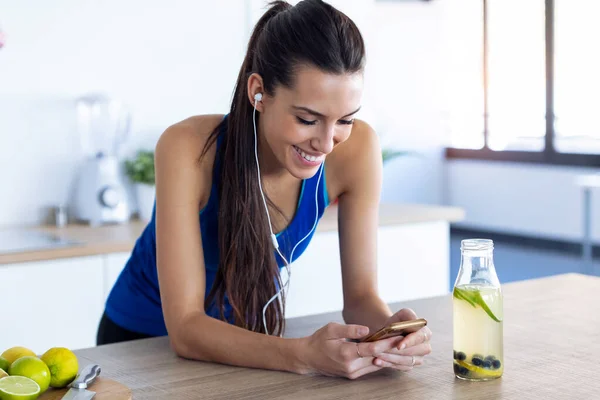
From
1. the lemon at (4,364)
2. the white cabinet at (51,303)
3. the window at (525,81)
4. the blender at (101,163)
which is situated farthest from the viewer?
the window at (525,81)

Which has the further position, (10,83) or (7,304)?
(10,83)

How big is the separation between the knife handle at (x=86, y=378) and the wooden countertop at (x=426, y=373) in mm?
65

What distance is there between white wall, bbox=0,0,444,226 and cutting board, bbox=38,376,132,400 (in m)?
2.03

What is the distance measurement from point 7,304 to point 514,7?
19.1 feet

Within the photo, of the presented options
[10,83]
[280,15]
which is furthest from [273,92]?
[10,83]

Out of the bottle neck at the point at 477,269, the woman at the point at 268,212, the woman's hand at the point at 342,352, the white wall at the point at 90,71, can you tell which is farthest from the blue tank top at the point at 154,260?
the white wall at the point at 90,71

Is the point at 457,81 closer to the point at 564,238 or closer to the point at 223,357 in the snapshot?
the point at 564,238

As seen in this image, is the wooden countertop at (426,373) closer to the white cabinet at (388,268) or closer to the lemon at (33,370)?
the lemon at (33,370)

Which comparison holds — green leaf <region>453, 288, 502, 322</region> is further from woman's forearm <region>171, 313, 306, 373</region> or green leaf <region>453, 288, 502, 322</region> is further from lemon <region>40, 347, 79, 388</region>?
lemon <region>40, 347, 79, 388</region>

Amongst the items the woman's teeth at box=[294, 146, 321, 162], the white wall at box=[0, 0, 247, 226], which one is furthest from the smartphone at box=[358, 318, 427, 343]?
the white wall at box=[0, 0, 247, 226]

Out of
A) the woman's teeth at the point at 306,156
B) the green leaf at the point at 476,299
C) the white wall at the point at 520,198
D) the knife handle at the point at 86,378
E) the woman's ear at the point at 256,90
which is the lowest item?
the white wall at the point at 520,198

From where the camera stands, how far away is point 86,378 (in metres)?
1.11

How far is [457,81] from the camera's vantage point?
25.7 ft

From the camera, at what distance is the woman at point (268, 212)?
1306 mm
